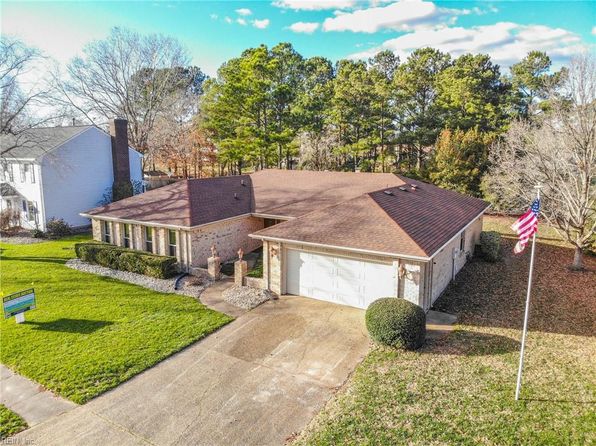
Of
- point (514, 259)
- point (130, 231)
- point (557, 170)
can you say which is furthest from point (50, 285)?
point (557, 170)

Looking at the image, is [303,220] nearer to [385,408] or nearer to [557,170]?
[385,408]

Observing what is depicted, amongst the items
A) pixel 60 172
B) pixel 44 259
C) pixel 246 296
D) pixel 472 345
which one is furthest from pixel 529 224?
pixel 60 172

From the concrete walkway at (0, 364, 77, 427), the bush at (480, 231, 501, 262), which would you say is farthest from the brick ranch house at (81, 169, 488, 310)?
the concrete walkway at (0, 364, 77, 427)

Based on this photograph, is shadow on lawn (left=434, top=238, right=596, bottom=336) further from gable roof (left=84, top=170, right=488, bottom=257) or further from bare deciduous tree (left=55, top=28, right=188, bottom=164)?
bare deciduous tree (left=55, top=28, right=188, bottom=164)

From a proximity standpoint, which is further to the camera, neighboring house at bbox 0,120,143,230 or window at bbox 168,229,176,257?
neighboring house at bbox 0,120,143,230

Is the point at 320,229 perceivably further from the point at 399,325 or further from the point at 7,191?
the point at 7,191
